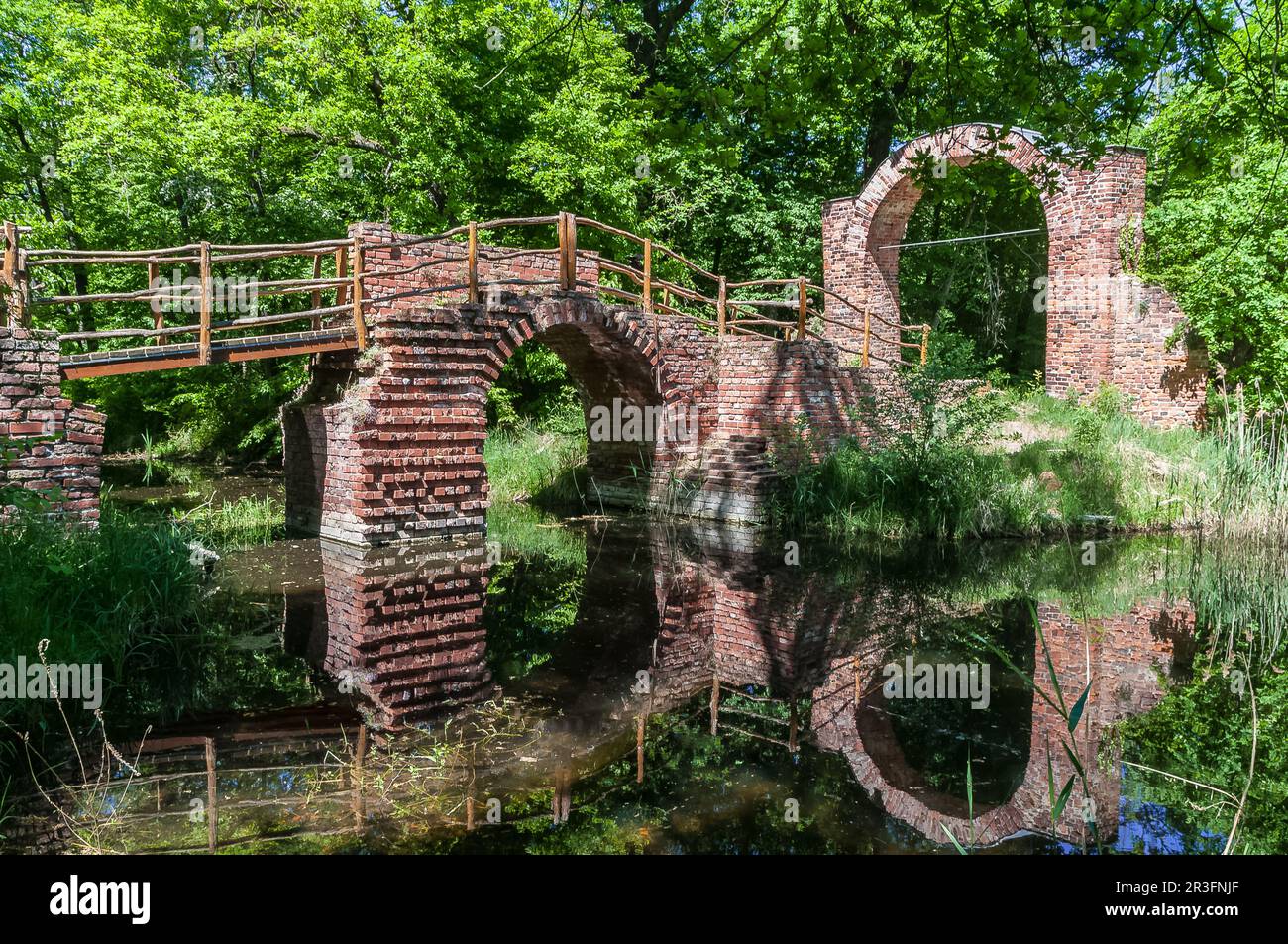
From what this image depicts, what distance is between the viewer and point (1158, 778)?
13.5 feet

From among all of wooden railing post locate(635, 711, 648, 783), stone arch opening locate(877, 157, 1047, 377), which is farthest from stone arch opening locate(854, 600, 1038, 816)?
stone arch opening locate(877, 157, 1047, 377)

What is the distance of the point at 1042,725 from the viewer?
484cm

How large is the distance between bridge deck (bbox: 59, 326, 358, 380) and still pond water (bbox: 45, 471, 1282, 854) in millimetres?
2161

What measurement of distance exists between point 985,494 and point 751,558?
3.35 m

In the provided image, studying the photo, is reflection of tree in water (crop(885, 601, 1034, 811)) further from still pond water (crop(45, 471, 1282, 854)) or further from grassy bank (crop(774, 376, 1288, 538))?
grassy bank (crop(774, 376, 1288, 538))

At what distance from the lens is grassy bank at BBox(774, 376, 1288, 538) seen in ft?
36.0

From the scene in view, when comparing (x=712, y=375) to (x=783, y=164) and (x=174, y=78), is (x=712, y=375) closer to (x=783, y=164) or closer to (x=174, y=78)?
(x=783, y=164)

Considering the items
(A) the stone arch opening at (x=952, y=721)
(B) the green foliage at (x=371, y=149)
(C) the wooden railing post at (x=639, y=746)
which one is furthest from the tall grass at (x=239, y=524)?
(A) the stone arch opening at (x=952, y=721)

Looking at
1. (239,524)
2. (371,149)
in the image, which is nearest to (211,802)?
(239,524)

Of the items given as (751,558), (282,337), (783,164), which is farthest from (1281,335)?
(282,337)

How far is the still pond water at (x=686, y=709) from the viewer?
12.0ft

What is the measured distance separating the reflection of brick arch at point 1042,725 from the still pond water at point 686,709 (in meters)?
0.02

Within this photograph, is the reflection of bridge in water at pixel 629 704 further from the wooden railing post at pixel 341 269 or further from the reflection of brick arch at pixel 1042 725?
the wooden railing post at pixel 341 269

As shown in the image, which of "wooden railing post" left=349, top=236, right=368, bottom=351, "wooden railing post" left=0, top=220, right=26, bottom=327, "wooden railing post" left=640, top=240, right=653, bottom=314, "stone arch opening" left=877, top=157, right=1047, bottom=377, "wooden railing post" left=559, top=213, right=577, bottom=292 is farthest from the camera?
"stone arch opening" left=877, top=157, right=1047, bottom=377
